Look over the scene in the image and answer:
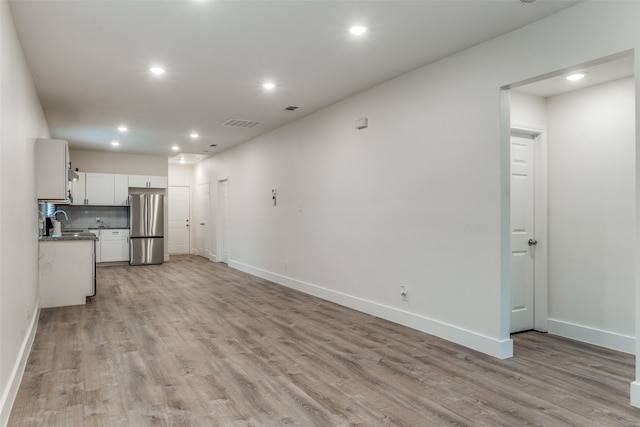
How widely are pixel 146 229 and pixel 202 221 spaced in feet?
6.15

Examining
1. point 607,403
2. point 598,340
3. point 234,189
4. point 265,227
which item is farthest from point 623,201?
point 234,189

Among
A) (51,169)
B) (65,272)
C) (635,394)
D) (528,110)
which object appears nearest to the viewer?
(635,394)

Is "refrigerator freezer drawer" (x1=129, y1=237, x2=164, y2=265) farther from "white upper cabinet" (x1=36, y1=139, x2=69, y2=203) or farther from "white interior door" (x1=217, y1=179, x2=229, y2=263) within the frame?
"white upper cabinet" (x1=36, y1=139, x2=69, y2=203)

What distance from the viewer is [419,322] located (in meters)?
4.23

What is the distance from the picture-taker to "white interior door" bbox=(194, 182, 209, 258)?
36.4 feet

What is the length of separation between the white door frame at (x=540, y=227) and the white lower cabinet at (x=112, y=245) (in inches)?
350

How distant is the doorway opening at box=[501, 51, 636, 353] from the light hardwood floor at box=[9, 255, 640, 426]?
330 millimetres

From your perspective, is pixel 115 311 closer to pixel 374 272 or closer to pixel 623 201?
pixel 374 272

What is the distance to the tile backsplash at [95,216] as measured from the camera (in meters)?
9.71

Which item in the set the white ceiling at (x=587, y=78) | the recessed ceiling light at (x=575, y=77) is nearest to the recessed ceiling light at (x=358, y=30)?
the white ceiling at (x=587, y=78)

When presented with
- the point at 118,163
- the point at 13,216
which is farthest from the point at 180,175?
the point at 13,216

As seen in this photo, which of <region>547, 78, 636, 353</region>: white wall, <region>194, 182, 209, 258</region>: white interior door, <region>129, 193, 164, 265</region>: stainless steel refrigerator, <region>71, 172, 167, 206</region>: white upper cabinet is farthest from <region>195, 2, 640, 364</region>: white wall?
<region>71, 172, 167, 206</region>: white upper cabinet

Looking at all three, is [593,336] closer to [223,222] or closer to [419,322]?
[419,322]

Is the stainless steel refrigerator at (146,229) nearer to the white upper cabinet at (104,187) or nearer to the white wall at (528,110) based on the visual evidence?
the white upper cabinet at (104,187)
